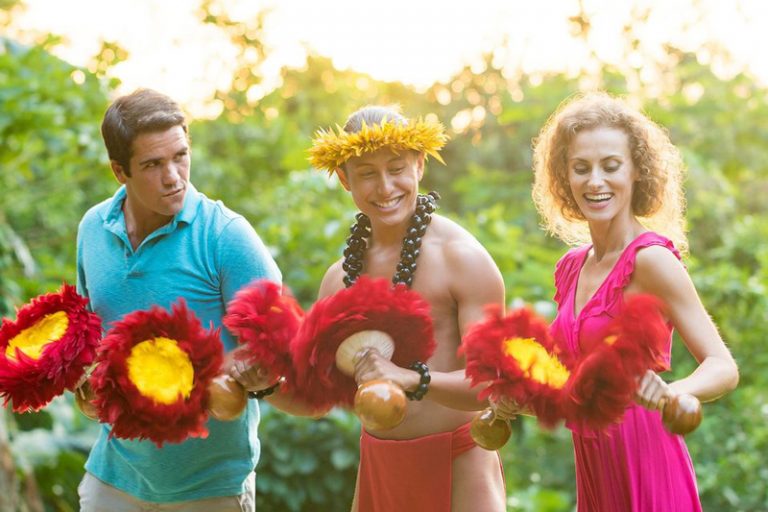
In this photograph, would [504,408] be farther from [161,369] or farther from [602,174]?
[161,369]

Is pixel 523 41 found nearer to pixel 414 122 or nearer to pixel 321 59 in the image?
pixel 321 59

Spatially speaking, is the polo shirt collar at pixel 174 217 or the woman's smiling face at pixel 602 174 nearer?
the woman's smiling face at pixel 602 174

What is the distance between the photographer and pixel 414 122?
2.59 metres

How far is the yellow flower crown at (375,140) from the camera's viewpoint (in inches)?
99.7

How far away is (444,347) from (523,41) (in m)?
7.44

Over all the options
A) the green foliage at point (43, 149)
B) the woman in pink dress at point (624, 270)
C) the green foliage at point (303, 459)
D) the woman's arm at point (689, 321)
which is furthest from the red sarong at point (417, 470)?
the green foliage at point (43, 149)

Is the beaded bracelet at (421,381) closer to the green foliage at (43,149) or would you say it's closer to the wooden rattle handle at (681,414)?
the wooden rattle handle at (681,414)

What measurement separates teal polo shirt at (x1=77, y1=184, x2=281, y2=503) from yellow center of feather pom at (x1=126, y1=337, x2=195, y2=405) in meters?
0.46

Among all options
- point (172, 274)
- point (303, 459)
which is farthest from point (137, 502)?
point (303, 459)

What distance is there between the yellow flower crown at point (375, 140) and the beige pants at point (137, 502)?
1053mm

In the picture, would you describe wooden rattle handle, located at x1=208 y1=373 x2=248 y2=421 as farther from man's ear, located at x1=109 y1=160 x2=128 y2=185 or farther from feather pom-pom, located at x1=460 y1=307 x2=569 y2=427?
man's ear, located at x1=109 y1=160 x2=128 y2=185

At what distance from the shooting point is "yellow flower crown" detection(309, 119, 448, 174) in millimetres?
2531

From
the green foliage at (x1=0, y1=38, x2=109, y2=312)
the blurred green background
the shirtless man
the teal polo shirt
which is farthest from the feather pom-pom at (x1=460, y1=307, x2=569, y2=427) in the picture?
the green foliage at (x1=0, y1=38, x2=109, y2=312)

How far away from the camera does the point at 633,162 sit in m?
2.56
